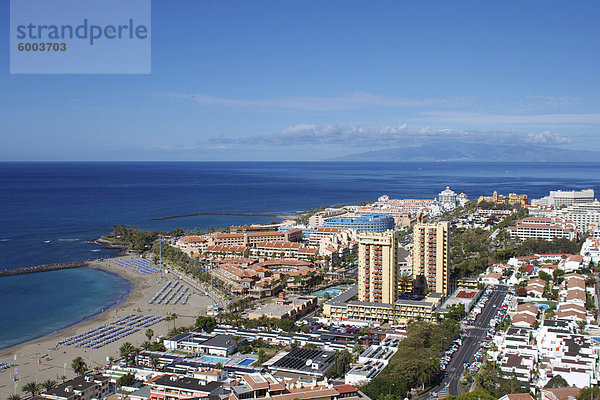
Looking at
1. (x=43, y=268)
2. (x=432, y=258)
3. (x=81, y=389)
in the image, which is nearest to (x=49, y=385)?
(x=81, y=389)

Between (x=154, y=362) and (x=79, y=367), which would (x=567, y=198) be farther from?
(x=79, y=367)

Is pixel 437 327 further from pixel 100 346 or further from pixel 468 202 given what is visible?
pixel 468 202

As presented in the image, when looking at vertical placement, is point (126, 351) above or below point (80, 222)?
below

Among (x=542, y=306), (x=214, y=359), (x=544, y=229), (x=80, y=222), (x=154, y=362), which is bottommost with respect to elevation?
(x=214, y=359)

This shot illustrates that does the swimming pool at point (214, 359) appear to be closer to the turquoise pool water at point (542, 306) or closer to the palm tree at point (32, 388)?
the palm tree at point (32, 388)

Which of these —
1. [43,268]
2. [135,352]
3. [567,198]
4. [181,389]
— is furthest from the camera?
[567,198]

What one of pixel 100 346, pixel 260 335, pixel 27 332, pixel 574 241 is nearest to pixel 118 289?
pixel 27 332
